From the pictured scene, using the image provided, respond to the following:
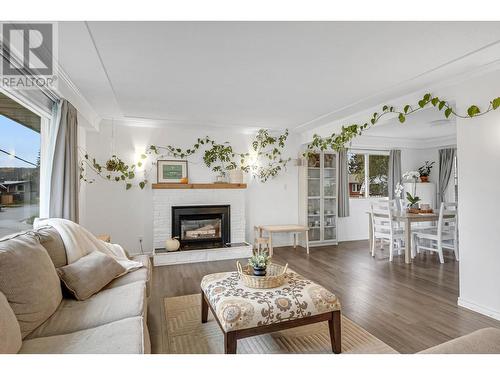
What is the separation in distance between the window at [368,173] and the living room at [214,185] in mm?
1517

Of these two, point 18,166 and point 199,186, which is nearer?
point 18,166

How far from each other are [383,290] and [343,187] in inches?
129

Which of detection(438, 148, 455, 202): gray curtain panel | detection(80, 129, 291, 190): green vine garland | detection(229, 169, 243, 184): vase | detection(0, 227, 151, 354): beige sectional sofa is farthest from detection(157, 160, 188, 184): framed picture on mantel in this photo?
detection(438, 148, 455, 202): gray curtain panel

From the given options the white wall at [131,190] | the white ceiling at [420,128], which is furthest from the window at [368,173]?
the white wall at [131,190]

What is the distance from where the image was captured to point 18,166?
2684 millimetres

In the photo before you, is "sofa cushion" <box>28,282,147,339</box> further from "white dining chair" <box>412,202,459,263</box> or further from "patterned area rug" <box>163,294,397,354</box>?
"white dining chair" <box>412,202,459,263</box>

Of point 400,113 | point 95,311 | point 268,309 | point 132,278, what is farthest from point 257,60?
point 95,311

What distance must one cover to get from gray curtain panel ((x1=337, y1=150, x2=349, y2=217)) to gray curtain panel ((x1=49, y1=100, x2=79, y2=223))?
498 cm

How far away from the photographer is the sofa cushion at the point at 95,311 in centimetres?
160

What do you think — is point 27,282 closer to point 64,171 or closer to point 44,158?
point 64,171

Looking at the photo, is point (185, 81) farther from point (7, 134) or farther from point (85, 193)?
point (85, 193)

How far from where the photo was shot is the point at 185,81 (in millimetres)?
3088

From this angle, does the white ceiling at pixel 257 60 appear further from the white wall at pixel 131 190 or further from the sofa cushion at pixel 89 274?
the sofa cushion at pixel 89 274

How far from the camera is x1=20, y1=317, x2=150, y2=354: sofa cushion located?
1.34 metres
